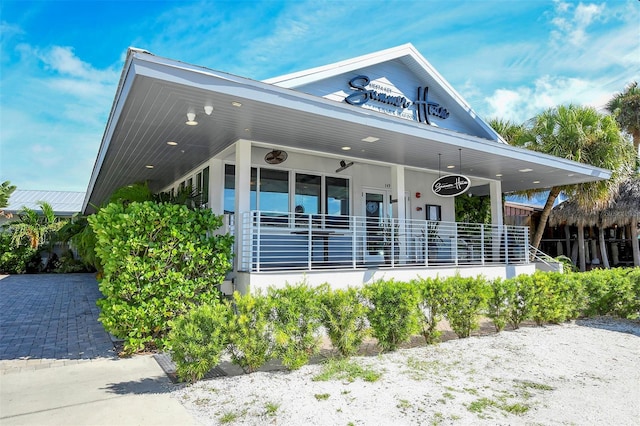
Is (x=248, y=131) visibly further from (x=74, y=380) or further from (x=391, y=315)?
(x=74, y=380)

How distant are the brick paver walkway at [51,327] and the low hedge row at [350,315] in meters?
1.80

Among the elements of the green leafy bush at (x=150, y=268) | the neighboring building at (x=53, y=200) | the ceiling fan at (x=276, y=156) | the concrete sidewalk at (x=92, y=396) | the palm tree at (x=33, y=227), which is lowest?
the concrete sidewalk at (x=92, y=396)

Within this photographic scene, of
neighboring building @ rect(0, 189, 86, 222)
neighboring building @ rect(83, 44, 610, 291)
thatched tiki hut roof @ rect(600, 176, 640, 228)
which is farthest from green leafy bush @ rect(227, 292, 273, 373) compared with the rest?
neighboring building @ rect(0, 189, 86, 222)

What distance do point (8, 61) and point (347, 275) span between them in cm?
1048

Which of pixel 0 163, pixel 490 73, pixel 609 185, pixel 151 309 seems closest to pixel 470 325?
pixel 151 309

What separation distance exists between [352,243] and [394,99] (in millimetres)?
4497

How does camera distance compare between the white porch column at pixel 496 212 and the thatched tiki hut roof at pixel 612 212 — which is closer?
the white porch column at pixel 496 212

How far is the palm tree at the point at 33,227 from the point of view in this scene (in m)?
19.5

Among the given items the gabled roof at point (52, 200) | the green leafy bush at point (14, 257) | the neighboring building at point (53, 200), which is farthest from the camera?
the gabled roof at point (52, 200)

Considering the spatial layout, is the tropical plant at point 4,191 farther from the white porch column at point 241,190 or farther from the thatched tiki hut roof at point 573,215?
the thatched tiki hut roof at point 573,215

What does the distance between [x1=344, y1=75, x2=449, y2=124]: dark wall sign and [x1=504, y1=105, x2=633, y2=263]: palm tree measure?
4.28 m

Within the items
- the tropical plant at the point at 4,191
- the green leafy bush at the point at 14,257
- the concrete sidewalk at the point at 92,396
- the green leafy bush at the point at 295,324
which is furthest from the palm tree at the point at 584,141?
the tropical plant at the point at 4,191

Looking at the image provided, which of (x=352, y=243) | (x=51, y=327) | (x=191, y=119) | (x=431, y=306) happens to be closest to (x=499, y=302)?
(x=431, y=306)

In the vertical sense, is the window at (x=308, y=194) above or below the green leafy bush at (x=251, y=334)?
above
